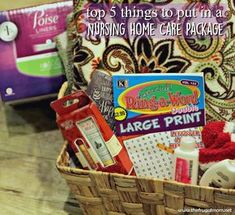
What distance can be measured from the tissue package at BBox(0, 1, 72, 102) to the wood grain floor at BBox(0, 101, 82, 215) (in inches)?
5.4

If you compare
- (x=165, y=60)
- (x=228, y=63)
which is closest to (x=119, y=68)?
(x=165, y=60)

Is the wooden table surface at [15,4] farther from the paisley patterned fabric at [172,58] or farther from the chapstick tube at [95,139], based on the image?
the chapstick tube at [95,139]

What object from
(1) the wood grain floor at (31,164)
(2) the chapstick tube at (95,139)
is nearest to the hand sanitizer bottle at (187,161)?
(2) the chapstick tube at (95,139)

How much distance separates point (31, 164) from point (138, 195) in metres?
0.40

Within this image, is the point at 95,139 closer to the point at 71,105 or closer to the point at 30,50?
the point at 71,105

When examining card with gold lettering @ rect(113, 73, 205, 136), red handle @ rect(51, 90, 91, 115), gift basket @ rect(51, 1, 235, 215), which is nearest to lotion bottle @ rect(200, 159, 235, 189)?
gift basket @ rect(51, 1, 235, 215)

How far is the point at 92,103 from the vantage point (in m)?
0.73

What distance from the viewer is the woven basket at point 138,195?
670 millimetres

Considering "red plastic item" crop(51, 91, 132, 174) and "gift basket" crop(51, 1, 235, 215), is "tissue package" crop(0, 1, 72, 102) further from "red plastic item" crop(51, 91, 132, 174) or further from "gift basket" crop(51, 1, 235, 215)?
"red plastic item" crop(51, 91, 132, 174)

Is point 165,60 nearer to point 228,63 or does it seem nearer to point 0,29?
point 228,63

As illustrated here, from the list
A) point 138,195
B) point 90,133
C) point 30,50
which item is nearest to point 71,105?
point 90,133

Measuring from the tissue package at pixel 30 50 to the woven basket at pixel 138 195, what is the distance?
0.30 metres

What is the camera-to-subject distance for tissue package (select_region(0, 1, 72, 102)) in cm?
98

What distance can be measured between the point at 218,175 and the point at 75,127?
Result: 24cm
